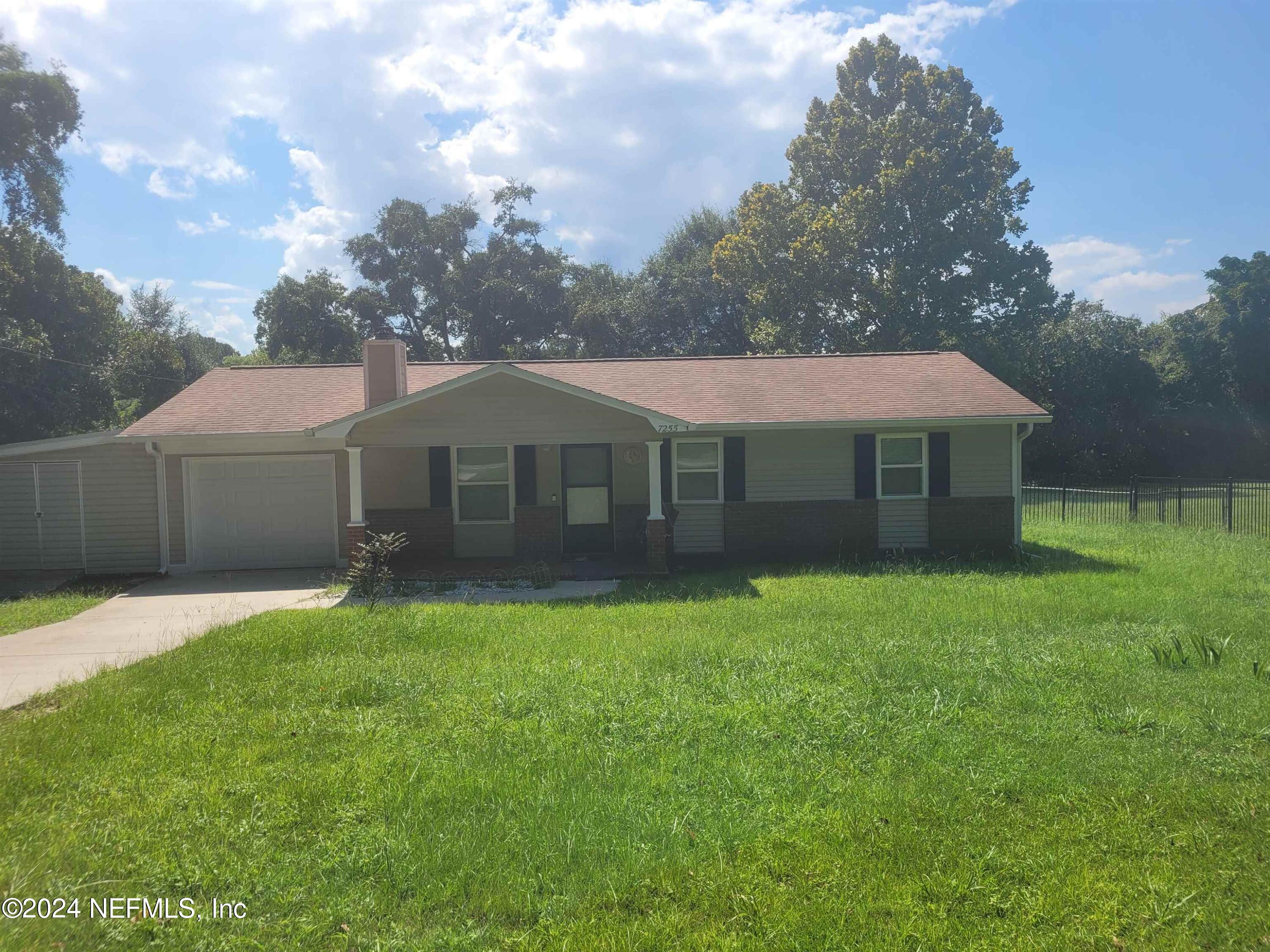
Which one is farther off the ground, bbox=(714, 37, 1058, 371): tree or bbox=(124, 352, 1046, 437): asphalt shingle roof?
bbox=(714, 37, 1058, 371): tree

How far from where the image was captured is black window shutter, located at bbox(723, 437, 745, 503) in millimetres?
14281

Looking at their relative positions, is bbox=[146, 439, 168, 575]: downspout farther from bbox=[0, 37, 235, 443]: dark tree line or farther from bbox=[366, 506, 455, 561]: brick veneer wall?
bbox=[0, 37, 235, 443]: dark tree line

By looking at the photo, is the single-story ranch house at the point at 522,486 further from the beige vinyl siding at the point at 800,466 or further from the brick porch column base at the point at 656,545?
the brick porch column base at the point at 656,545

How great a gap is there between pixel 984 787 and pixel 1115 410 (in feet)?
126

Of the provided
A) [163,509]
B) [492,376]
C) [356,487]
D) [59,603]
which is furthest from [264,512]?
[492,376]

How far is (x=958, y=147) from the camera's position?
106 feet

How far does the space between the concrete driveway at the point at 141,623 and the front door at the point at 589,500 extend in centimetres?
419

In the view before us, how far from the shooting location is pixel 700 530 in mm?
14414

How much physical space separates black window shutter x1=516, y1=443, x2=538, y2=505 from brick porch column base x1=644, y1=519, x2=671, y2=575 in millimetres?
2620

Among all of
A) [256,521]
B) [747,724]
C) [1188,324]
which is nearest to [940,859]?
[747,724]

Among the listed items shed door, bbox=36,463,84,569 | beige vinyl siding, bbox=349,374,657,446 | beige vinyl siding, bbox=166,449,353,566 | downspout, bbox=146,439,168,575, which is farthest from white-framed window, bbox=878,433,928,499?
shed door, bbox=36,463,84,569

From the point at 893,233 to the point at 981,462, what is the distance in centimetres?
2013

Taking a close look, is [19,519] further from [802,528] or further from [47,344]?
[47,344]

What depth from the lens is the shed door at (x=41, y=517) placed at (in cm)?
1370
